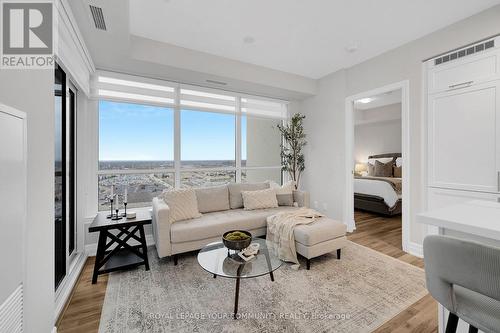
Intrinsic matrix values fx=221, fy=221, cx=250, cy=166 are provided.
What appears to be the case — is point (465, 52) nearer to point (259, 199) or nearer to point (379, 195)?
point (379, 195)

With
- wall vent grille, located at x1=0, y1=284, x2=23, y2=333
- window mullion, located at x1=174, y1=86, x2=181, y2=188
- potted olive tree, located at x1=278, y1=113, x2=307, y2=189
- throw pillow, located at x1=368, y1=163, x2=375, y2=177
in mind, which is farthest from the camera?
throw pillow, located at x1=368, y1=163, x2=375, y2=177

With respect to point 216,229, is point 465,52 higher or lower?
higher

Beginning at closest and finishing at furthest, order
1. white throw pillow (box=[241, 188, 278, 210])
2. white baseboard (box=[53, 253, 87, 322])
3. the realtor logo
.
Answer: the realtor logo < white baseboard (box=[53, 253, 87, 322]) < white throw pillow (box=[241, 188, 278, 210])

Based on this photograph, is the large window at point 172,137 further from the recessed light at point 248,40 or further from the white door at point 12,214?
the white door at point 12,214

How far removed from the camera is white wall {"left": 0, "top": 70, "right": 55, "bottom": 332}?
1.28 metres

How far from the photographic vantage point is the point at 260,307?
1.89m

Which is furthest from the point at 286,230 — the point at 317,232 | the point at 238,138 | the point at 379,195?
the point at 379,195

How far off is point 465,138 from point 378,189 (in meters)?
2.37

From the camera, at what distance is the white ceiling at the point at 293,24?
2336 millimetres

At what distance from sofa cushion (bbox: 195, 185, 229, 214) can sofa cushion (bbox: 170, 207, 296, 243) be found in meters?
0.13

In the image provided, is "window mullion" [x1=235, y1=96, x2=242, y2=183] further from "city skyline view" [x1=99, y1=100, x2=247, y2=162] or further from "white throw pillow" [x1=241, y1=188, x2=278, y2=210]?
"white throw pillow" [x1=241, y1=188, x2=278, y2=210]

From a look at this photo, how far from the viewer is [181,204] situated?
9.73 feet

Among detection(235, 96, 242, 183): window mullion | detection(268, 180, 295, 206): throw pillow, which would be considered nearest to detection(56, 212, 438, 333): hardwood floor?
detection(268, 180, 295, 206): throw pillow

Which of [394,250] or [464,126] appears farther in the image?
[394,250]
